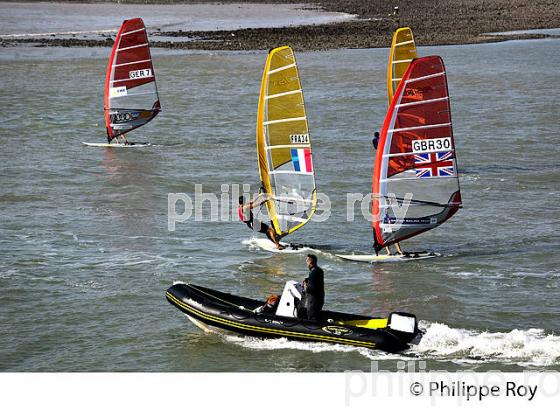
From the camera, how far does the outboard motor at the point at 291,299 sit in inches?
563

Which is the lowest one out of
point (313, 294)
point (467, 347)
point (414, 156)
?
point (467, 347)

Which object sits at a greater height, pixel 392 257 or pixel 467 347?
pixel 392 257

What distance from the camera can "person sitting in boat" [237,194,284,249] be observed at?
1897 cm

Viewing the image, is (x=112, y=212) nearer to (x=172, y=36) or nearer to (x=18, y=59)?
(x=18, y=59)

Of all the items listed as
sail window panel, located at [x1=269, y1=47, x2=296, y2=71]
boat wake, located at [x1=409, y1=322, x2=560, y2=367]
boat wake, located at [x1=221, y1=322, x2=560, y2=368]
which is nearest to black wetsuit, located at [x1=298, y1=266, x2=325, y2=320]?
boat wake, located at [x1=221, y1=322, x2=560, y2=368]

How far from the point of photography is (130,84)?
29609 millimetres

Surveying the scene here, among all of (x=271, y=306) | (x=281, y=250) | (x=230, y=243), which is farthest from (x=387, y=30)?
(x=271, y=306)

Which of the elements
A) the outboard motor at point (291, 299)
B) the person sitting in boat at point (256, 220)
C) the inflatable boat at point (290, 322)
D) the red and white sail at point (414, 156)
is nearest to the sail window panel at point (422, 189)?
the red and white sail at point (414, 156)

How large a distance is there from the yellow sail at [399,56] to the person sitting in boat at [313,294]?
11.4 metres

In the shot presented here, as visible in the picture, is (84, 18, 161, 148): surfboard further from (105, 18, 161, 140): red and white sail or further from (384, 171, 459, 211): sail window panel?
(384, 171, 459, 211): sail window panel

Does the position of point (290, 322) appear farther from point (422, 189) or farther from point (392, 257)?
point (422, 189)

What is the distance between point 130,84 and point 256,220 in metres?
11.9
